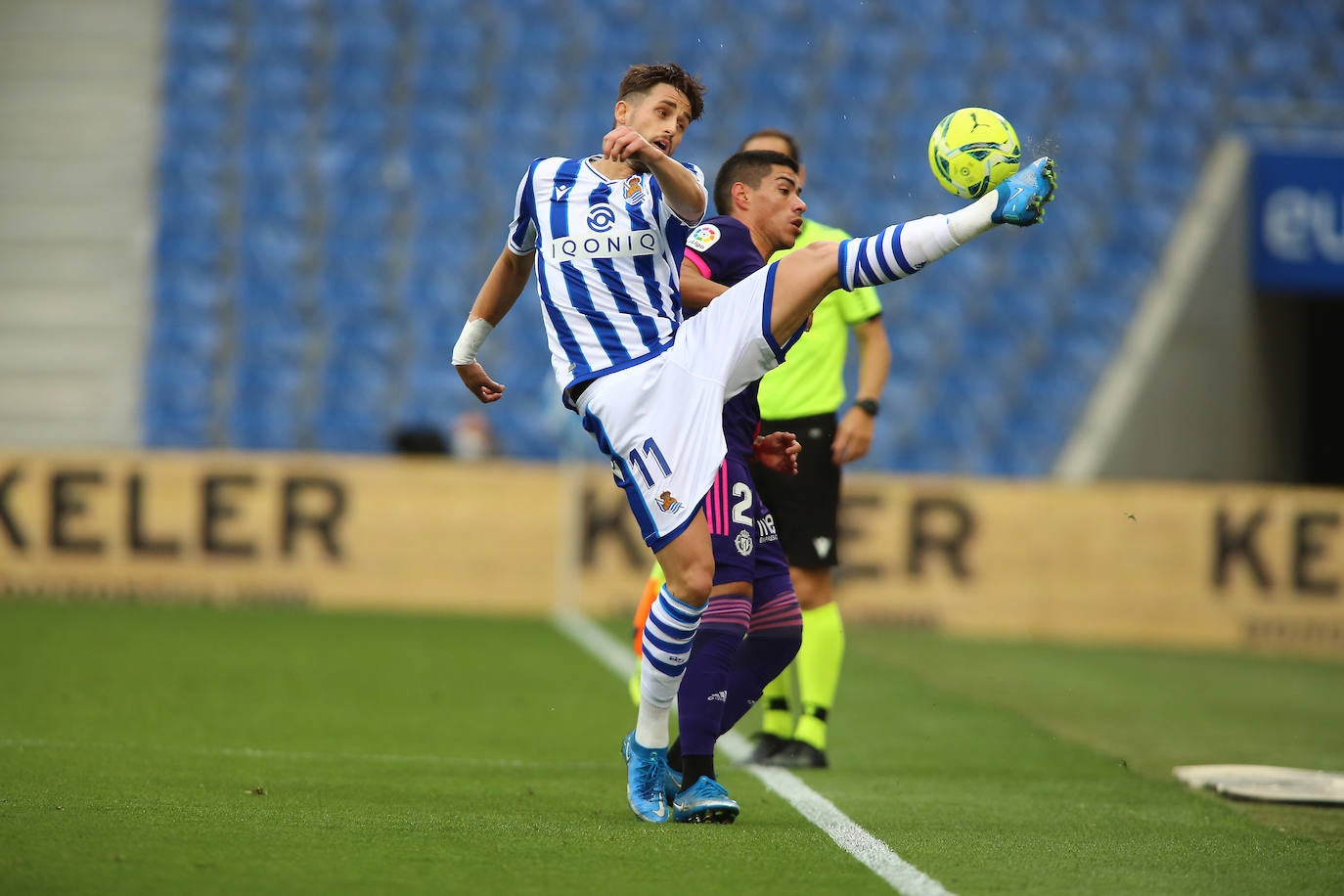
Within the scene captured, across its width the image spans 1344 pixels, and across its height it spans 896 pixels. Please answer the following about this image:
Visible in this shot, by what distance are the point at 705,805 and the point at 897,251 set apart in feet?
4.83

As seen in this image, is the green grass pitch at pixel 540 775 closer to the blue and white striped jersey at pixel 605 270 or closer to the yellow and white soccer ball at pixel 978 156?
the blue and white striped jersey at pixel 605 270

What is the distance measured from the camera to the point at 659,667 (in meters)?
4.42

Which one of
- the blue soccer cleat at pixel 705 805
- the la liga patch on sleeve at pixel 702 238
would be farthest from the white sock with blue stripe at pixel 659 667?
the la liga patch on sleeve at pixel 702 238

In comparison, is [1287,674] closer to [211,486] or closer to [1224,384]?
[1224,384]

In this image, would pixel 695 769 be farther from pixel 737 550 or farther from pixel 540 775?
pixel 540 775

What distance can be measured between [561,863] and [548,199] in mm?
1789

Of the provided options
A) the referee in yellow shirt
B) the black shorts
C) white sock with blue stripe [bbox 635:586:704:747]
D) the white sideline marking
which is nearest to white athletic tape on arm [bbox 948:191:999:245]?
white sock with blue stripe [bbox 635:586:704:747]

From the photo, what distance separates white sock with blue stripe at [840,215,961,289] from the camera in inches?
161

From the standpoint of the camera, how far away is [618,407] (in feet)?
14.2

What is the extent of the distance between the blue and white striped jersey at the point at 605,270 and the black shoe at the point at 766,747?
175 cm

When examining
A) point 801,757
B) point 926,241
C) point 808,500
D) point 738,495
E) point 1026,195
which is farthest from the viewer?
point 808,500

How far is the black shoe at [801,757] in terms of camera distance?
5.62 metres

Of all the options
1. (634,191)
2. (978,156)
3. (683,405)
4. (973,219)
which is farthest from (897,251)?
(634,191)

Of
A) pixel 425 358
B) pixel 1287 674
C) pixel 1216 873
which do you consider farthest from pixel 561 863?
pixel 425 358
